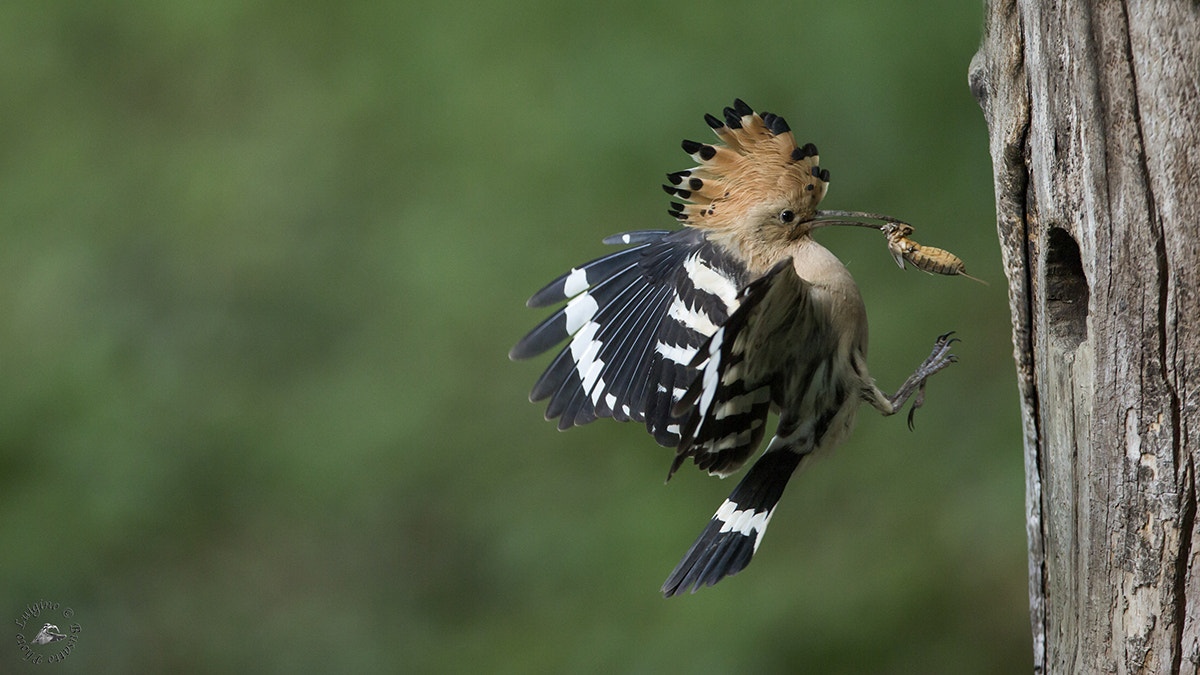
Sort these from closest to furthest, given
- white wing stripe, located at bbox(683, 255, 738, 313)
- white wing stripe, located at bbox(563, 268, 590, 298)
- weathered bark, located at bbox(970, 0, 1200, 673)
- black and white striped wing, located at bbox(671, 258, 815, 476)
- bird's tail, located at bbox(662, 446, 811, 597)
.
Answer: weathered bark, located at bbox(970, 0, 1200, 673), black and white striped wing, located at bbox(671, 258, 815, 476), white wing stripe, located at bbox(683, 255, 738, 313), bird's tail, located at bbox(662, 446, 811, 597), white wing stripe, located at bbox(563, 268, 590, 298)

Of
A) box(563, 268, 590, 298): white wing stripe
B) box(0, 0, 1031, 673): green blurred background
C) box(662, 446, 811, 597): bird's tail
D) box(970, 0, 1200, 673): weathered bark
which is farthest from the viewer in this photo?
box(0, 0, 1031, 673): green blurred background

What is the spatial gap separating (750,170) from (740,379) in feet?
1.26

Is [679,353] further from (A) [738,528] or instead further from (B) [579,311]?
(A) [738,528]

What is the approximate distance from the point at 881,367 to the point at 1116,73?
2.22m

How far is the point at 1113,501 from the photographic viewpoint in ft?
5.13

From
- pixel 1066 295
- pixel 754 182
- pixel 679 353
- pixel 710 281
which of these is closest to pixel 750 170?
Result: pixel 754 182

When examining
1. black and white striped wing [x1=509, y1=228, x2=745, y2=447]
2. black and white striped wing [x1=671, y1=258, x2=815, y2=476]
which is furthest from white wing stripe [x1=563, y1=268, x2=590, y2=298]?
black and white striped wing [x1=671, y1=258, x2=815, y2=476]

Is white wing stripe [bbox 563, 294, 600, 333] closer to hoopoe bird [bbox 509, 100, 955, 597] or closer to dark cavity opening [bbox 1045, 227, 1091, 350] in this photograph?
hoopoe bird [bbox 509, 100, 955, 597]

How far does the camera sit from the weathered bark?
1422 mm

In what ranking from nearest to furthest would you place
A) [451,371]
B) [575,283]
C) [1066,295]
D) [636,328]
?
[1066,295] < [636,328] < [575,283] < [451,371]

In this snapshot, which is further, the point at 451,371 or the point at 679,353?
the point at 451,371

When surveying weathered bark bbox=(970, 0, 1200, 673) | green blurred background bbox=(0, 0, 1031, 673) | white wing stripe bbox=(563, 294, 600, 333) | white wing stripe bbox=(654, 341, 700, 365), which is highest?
green blurred background bbox=(0, 0, 1031, 673)

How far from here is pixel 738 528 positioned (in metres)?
2.19

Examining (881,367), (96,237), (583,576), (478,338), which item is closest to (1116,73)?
(881,367)
